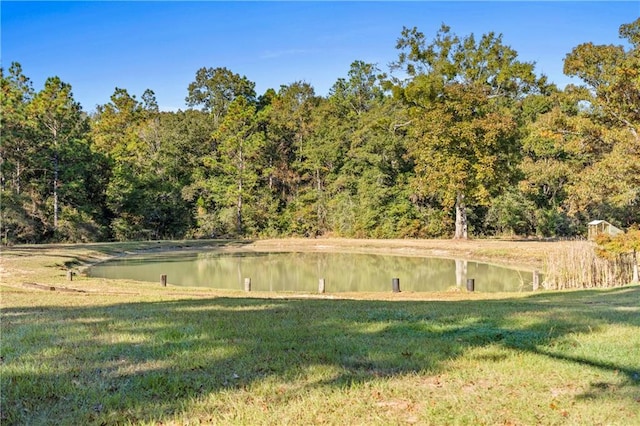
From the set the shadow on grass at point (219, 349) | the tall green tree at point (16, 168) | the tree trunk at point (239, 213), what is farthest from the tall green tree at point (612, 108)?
the tall green tree at point (16, 168)

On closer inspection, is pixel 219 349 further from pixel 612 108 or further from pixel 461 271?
pixel 612 108

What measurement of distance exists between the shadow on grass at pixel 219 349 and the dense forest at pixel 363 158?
61.0 feet

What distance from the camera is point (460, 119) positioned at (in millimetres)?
30734

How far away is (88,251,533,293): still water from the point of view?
60.7ft

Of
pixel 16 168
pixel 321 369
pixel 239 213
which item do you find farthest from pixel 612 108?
pixel 16 168

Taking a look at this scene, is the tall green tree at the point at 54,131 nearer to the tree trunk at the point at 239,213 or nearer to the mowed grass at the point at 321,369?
the tree trunk at the point at 239,213

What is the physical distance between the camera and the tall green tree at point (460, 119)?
96.6ft

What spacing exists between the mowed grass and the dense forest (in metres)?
19.0

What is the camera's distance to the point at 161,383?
4.02 meters

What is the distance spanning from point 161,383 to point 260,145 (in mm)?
40711

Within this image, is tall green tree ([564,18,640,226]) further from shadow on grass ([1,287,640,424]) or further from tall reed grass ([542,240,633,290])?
shadow on grass ([1,287,640,424])

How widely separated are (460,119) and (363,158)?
11866 mm

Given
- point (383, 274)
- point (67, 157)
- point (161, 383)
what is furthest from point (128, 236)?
point (161, 383)

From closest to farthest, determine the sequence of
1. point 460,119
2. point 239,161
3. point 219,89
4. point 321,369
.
→ point 321,369 → point 460,119 → point 239,161 → point 219,89
